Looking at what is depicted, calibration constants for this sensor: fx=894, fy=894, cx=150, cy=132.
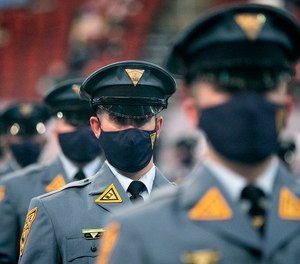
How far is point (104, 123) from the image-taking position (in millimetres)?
3834

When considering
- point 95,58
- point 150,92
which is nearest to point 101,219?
point 150,92

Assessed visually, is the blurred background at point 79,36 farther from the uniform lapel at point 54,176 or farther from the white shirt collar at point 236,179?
the white shirt collar at point 236,179

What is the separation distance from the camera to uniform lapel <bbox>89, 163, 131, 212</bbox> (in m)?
3.69

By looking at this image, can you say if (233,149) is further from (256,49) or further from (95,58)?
(95,58)

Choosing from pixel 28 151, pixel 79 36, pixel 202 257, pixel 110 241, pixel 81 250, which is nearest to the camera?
pixel 202 257

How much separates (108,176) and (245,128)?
1.56 meters

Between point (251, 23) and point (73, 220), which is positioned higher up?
point (251, 23)

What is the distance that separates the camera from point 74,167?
16.4 feet

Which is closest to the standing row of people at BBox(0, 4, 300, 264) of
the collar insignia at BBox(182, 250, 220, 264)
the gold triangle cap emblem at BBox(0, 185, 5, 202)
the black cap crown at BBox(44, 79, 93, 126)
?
the collar insignia at BBox(182, 250, 220, 264)

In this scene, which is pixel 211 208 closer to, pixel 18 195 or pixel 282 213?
pixel 282 213

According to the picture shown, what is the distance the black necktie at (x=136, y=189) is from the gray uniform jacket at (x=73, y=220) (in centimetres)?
4

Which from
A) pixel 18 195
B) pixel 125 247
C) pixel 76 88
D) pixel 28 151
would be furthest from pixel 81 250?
pixel 28 151

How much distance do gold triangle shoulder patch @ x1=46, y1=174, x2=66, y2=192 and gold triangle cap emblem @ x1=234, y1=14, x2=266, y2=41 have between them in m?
2.69

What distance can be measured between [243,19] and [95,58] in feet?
42.7
